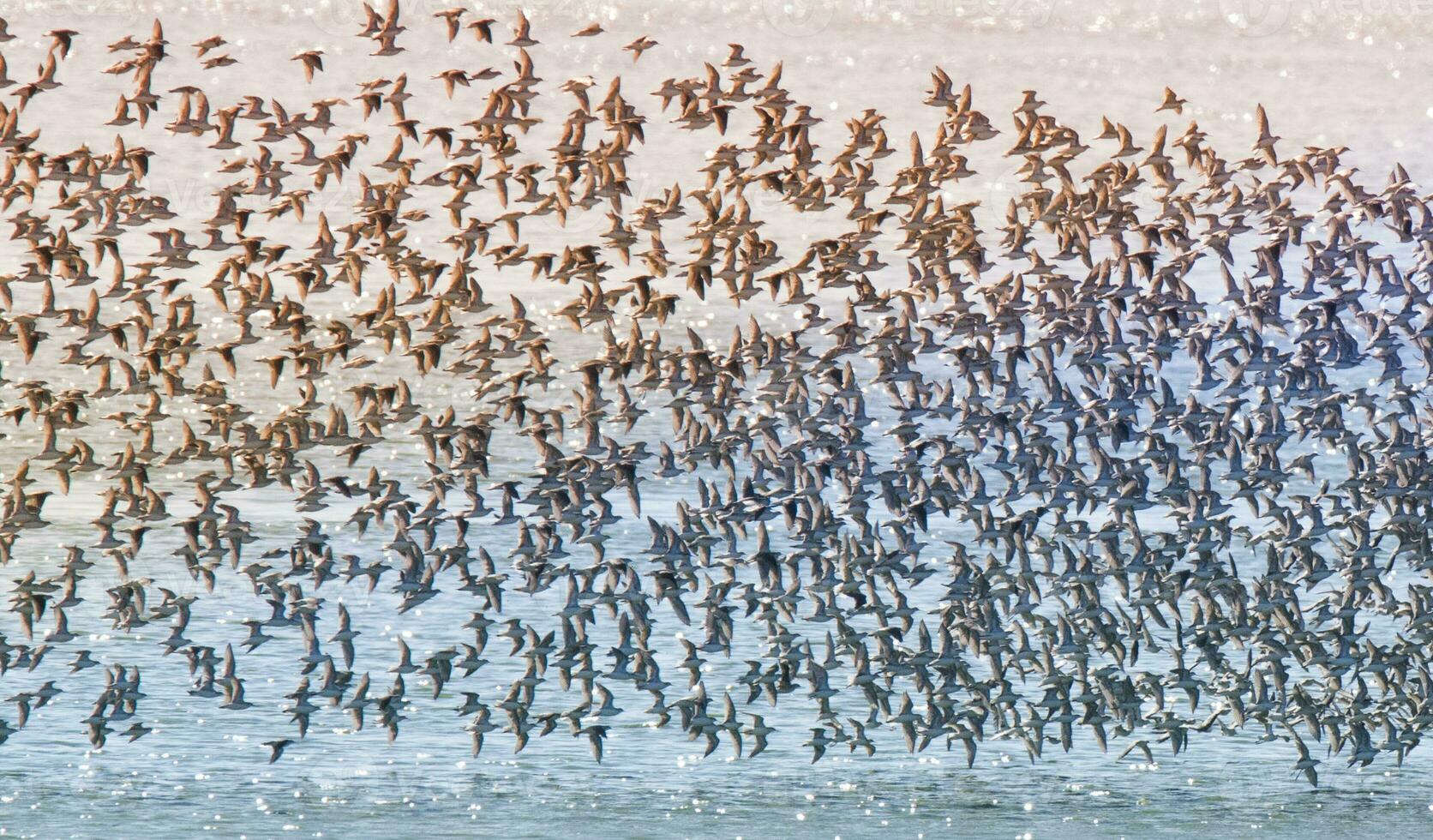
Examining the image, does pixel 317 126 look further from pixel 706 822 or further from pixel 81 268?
pixel 706 822

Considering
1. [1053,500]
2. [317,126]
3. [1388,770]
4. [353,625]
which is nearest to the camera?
[317,126]

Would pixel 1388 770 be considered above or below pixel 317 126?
below

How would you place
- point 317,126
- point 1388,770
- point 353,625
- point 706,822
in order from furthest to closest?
point 353,625 < point 1388,770 < point 706,822 < point 317,126

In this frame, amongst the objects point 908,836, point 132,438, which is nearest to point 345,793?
point 908,836

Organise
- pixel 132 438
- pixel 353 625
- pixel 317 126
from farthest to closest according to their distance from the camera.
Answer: pixel 132 438 < pixel 353 625 < pixel 317 126

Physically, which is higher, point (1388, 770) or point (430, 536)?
point (430, 536)

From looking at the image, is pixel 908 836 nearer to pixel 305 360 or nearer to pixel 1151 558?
pixel 1151 558

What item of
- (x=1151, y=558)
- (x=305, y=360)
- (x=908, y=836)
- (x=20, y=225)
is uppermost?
(x=20, y=225)

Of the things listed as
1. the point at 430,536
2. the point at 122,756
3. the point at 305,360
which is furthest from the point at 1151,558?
the point at 122,756

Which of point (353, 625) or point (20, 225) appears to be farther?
point (353, 625)
